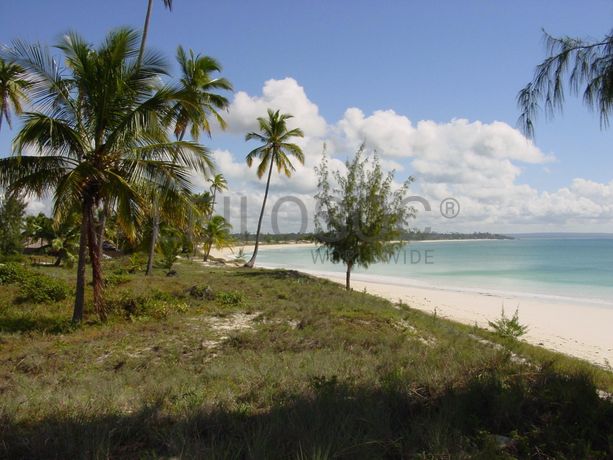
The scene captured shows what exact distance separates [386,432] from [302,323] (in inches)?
279

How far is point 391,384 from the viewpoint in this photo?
470 cm

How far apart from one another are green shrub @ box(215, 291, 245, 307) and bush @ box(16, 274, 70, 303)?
4.45 m

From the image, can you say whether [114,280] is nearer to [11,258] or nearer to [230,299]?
[230,299]

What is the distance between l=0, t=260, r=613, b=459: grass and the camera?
326 centimetres

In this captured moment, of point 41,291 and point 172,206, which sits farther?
point 41,291

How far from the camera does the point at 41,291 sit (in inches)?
484

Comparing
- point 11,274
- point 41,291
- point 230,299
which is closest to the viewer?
point 41,291

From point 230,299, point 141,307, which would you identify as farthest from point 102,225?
point 230,299

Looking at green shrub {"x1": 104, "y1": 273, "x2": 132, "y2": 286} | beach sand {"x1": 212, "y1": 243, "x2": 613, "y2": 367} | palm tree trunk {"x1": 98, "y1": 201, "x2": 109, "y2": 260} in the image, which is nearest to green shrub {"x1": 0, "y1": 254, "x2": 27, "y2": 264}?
green shrub {"x1": 104, "y1": 273, "x2": 132, "y2": 286}

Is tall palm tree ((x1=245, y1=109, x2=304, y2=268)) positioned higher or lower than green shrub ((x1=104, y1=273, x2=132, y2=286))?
higher

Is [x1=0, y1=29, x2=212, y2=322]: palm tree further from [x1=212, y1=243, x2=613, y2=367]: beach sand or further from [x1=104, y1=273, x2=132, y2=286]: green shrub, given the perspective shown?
[x1=212, y1=243, x2=613, y2=367]: beach sand

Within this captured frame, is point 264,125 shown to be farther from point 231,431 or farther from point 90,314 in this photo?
point 231,431

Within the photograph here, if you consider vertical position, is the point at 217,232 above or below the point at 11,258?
above

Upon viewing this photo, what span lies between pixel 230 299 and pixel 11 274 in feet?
23.0
